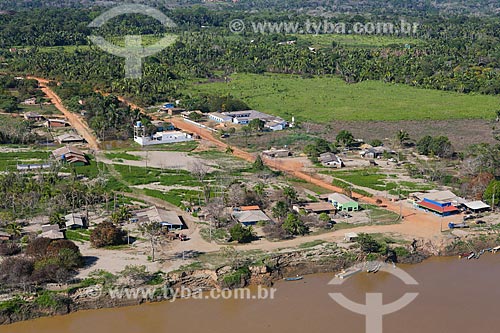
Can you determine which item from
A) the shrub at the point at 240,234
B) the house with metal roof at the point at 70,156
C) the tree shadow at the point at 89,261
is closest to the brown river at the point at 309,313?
the tree shadow at the point at 89,261

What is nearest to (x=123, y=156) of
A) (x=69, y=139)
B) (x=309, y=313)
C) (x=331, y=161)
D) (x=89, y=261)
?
(x=69, y=139)

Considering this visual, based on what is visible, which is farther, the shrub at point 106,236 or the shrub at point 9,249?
the shrub at point 106,236

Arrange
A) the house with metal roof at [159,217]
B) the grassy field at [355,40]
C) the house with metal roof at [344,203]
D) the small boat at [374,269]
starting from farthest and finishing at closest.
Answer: the grassy field at [355,40], the house with metal roof at [344,203], the house with metal roof at [159,217], the small boat at [374,269]

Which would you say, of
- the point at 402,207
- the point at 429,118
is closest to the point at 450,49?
the point at 429,118

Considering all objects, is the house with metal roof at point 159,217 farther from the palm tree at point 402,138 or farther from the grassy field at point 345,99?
the grassy field at point 345,99

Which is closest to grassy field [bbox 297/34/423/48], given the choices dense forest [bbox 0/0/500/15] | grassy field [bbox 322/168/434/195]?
dense forest [bbox 0/0/500/15]

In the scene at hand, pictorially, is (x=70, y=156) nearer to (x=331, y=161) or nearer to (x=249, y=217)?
(x=249, y=217)

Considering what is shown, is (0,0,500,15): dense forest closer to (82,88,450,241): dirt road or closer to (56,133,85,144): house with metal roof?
(56,133,85,144): house with metal roof
